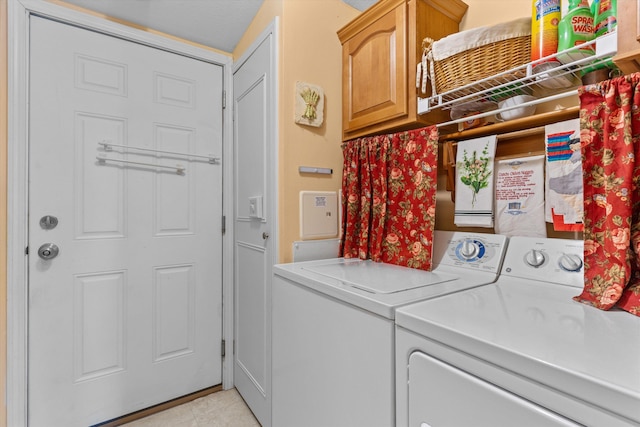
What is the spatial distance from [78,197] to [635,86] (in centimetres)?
235

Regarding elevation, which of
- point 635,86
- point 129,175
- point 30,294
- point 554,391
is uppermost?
point 635,86

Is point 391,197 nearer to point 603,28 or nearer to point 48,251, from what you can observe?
point 603,28

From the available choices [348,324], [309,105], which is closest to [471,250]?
[348,324]

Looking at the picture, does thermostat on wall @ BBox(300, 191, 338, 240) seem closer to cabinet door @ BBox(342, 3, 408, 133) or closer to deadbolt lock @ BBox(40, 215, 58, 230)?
cabinet door @ BBox(342, 3, 408, 133)

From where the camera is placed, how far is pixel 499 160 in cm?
128

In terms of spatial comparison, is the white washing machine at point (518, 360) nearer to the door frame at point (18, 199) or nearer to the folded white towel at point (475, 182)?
the folded white towel at point (475, 182)

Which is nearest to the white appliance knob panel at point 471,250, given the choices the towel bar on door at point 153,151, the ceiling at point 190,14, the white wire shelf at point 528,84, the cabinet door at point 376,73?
the white wire shelf at point 528,84

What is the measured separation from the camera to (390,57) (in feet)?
4.66

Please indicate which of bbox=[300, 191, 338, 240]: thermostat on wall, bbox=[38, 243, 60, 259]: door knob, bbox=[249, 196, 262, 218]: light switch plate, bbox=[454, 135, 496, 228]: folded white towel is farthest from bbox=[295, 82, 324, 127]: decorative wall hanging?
bbox=[38, 243, 60, 259]: door knob

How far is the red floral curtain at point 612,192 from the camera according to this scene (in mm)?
812

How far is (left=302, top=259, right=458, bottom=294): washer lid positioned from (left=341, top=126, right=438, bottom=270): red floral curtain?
9 cm

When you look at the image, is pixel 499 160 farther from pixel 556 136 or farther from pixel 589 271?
pixel 589 271

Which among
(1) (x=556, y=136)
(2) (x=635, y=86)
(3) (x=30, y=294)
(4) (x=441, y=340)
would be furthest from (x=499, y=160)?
(3) (x=30, y=294)

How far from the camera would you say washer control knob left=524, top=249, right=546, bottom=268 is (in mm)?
1060
